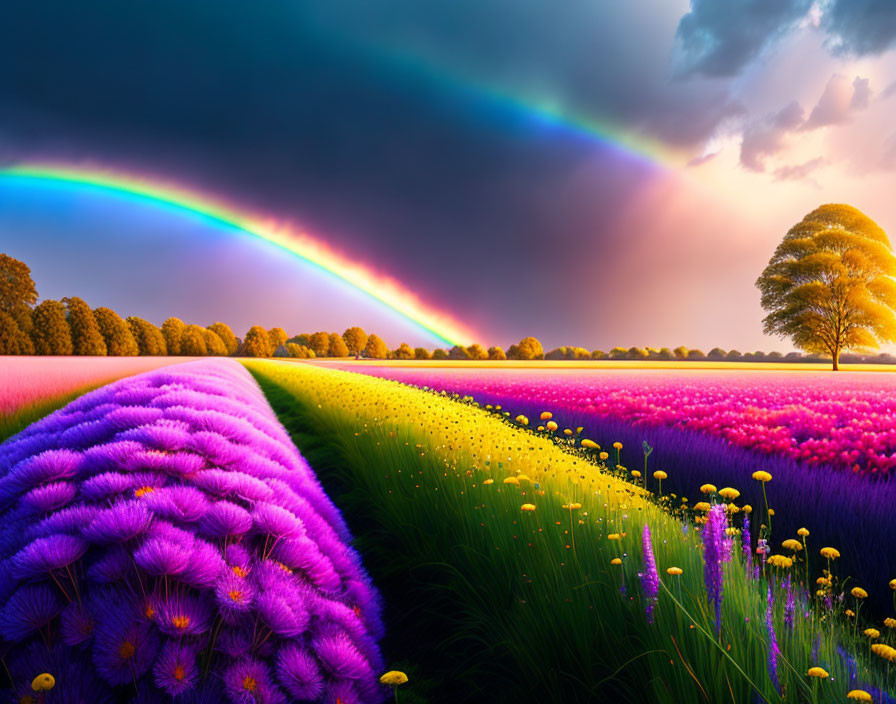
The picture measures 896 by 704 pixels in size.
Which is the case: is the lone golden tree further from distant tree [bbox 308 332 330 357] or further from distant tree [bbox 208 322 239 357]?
distant tree [bbox 208 322 239 357]

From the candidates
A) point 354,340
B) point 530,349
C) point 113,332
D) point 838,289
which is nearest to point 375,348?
point 354,340

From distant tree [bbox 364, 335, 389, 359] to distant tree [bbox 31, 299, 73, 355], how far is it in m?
59.6

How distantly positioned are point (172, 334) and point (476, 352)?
190ft

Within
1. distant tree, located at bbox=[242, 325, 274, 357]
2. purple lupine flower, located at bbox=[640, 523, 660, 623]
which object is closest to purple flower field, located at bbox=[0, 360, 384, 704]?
purple lupine flower, located at bbox=[640, 523, 660, 623]

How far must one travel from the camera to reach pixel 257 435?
3645 millimetres

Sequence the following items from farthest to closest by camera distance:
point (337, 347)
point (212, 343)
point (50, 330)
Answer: point (337, 347)
point (212, 343)
point (50, 330)

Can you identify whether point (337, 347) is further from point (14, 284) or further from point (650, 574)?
point (650, 574)

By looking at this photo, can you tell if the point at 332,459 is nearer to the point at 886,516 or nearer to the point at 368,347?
the point at 886,516

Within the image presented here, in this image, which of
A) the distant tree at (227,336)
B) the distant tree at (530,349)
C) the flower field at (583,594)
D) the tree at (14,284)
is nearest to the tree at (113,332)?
the tree at (14,284)

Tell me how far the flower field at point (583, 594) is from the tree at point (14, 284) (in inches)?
2777

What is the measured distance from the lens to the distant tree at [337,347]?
110 m

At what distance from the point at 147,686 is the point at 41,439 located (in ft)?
7.74

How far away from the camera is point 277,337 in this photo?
10675 cm

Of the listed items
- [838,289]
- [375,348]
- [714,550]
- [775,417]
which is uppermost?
[838,289]
